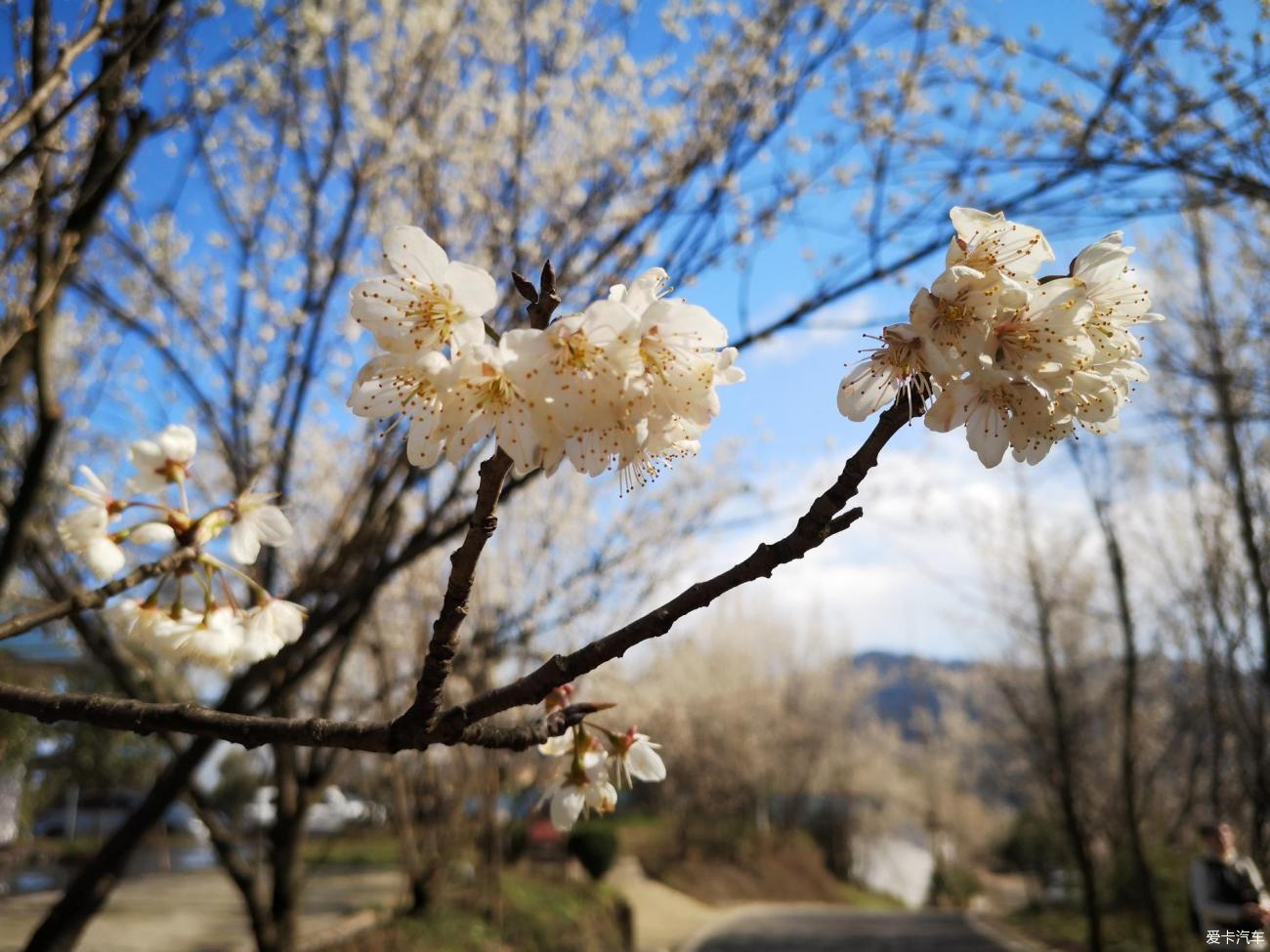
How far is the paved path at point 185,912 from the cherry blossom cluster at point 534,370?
679 centimetres

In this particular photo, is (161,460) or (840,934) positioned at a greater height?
(161,460)

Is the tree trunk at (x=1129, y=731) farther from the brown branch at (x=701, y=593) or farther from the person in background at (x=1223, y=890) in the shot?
the brown branch at (x=701, y=593)

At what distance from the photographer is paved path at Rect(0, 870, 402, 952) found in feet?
29.2

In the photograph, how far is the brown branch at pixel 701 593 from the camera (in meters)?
0.97

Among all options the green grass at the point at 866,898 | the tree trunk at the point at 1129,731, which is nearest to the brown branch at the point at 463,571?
the tree trunk at the point at 1129,731

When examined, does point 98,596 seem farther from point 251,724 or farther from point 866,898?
point 866,898

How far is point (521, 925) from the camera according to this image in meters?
11.4

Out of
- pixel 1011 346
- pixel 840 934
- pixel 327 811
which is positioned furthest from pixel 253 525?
pixel 327 811

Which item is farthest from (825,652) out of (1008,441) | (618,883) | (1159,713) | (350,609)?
(1008,441)

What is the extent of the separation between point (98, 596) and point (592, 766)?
802 mm

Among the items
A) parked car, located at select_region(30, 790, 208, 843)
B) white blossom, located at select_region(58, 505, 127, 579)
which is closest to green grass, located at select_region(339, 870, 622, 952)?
white blossom, located at select_region(58, 505, 127, 579)

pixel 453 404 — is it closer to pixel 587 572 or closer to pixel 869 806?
pixel 587 572

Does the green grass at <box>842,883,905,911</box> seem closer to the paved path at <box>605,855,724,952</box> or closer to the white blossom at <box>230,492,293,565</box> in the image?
the paved path at <box>605,855,724,952</box>

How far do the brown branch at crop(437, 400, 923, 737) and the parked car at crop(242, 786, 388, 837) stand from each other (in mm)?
4231
